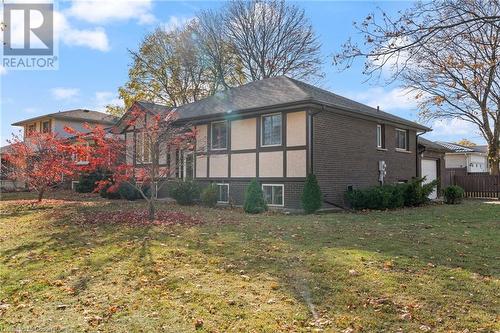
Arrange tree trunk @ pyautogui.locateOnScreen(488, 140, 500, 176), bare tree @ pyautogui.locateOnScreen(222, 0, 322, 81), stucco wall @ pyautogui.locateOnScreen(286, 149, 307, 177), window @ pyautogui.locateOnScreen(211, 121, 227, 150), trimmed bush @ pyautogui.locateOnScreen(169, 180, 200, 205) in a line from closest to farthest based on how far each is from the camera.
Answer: stucco wall @ pyautogui.locateOnScreen(286, 149, 307, 177)
trimmed bush @ pyautogui.locateOnScreen(169, 180, 200, 205)
window @ pyautogui.locateOnScreen(211, 121, 227, 150)
tree trunk @ pyautogui.locateOnScreen(488, 140, 500, 176)
bare tree @ pyautogui.locateOnScreen(222, 0, 322, 81)

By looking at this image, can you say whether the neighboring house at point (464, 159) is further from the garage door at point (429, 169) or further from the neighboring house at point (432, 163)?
the garage door at point (429, 169)

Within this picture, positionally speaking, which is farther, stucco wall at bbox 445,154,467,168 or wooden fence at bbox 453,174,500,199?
stucco wall at bbox 445,154,467,168

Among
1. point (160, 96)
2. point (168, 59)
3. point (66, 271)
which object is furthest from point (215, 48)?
point (66, 271)

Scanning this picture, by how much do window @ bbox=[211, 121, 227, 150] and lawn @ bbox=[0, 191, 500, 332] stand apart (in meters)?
8.50

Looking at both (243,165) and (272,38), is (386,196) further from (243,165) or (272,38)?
(272,38)

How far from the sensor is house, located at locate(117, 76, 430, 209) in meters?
15.2

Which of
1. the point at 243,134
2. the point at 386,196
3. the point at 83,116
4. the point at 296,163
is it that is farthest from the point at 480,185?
the point at 83,116

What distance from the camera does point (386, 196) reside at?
51.2 ft

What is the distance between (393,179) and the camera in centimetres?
2028

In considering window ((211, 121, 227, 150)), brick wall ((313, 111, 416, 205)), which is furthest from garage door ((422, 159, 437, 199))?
window ((211, 121, 227, 150))

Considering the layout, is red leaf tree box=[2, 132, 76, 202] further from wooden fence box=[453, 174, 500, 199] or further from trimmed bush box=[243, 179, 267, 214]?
wooden fence box=[453, 174, 500, 199]

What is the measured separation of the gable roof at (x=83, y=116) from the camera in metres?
34.9

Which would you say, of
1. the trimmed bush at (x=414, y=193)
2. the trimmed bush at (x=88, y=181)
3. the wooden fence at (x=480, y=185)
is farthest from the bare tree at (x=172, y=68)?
the trimmed bush at (x=414, y=193)

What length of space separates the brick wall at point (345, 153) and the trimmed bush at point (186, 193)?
5.03 metres
